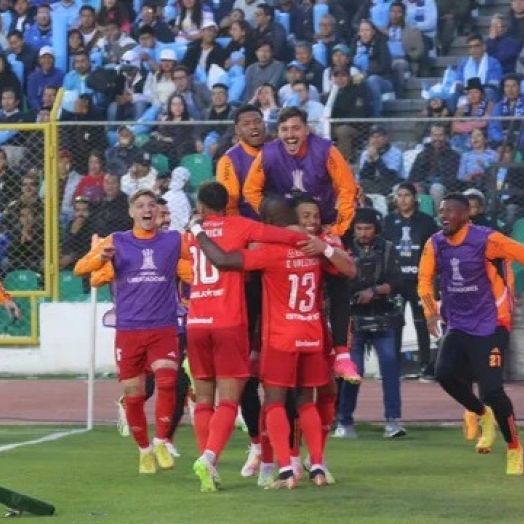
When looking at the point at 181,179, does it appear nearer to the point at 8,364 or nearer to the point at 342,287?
the point at 8,364

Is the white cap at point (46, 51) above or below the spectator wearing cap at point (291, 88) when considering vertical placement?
above

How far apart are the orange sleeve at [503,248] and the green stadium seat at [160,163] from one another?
25.3ft

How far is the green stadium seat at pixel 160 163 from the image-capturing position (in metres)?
19.9

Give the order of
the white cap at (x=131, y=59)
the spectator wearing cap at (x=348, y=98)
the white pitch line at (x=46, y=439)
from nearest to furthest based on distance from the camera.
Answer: the white pitch line at (x=46, y=439), the spectator wearing cap at (x=348, y=98), the white cap at (x=131, y=59)

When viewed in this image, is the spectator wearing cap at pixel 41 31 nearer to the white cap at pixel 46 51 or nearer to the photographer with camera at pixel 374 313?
the white cap at pixel 46 51

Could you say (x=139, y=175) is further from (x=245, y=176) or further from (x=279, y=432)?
(x=279, y=432)

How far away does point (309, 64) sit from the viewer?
2306cm

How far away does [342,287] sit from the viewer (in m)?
11.6

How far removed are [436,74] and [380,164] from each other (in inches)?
187

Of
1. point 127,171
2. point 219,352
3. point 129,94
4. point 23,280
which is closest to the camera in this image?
point 219,352

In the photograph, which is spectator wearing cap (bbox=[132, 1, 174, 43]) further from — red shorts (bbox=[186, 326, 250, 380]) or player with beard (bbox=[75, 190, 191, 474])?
red shorts (bbox=[186, 326, 250, 380])

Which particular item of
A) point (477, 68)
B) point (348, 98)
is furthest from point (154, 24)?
point (477, 68)

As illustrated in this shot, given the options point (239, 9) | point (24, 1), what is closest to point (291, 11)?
point (239, 9)

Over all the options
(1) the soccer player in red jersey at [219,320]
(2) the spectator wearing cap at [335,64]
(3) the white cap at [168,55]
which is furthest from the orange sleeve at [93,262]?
(3) the white cap at [168,55]
